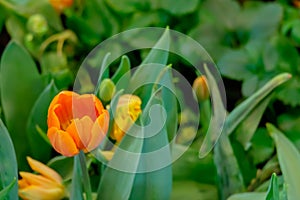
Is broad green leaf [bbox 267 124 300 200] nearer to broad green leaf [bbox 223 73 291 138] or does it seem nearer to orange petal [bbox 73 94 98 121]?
broad green leaf [bbox 223 73 291 138]

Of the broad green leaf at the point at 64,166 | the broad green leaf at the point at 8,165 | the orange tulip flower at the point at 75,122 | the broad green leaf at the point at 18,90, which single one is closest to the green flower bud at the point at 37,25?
the broad green leaf at the point at 18,90

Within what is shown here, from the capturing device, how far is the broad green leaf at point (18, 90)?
1.19 metres

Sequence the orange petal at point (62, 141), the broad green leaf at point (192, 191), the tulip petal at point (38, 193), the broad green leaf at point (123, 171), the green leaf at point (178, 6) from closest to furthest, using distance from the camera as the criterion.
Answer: the orange petal at point (62, 141)
the broad green leaf at point (123, 171)
the tulip petal at point (38, 193)
the broad green leaf at point (192, 191)
the green leaf at point (178, 6)

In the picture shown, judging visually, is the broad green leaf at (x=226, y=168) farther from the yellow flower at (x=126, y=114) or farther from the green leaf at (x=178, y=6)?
the green leaf at (x=178, y=6)

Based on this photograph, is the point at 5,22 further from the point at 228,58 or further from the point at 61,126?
the point at 61,126

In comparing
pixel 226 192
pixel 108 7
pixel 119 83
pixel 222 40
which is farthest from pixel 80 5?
pixel 226 192

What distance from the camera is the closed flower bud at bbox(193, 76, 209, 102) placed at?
119 cm

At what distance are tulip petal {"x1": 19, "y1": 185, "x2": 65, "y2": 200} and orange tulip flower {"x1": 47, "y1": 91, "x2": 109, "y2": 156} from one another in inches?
8.7

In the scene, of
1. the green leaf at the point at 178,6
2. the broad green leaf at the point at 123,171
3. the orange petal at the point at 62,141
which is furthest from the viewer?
the green leaf at the point at 178,6

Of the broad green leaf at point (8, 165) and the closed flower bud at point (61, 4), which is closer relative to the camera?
the broad green leaf at point (8, 165)

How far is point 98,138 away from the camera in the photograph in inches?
32.6

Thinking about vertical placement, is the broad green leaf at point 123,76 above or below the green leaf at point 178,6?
above

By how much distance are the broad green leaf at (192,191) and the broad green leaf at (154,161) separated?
0.38 ft

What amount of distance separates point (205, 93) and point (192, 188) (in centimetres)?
16
